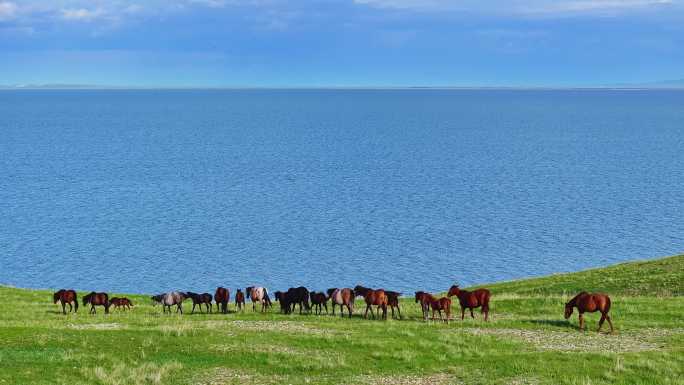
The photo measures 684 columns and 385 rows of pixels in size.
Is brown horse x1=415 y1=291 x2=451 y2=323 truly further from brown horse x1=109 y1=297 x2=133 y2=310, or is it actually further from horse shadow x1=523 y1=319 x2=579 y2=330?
brown horse x1=109 y1=297 x2=133 y2=310

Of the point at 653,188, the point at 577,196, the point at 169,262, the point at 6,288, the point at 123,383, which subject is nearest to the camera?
the point at 123,383

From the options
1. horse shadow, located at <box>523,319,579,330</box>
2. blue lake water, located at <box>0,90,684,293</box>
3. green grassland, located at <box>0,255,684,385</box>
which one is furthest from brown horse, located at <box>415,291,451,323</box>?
blue lake water, located at <box>0,90,684,293</box>

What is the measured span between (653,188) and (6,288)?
A: 12659 cm

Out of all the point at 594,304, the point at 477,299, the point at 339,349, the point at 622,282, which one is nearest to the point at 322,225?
the point at 622,282

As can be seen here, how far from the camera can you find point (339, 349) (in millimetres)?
29875

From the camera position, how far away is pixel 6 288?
59.4 meters

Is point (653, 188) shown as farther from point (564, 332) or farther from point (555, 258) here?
point (564, 332)

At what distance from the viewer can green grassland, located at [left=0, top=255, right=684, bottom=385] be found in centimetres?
2611

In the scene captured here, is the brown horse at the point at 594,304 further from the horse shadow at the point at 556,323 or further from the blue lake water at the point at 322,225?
the blue lake water at the point at 322,225

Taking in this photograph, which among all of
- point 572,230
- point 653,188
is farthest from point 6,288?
point 653,188

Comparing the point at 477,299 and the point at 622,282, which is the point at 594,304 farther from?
the point at 622,282

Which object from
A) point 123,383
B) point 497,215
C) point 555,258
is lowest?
point 123,383

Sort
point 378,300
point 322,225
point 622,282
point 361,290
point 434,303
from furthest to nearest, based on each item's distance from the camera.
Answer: point 322,225 < point 622,282 < point 361,290 < point 378,300 < point 434,303

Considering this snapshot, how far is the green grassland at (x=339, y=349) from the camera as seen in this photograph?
85.7 ft
